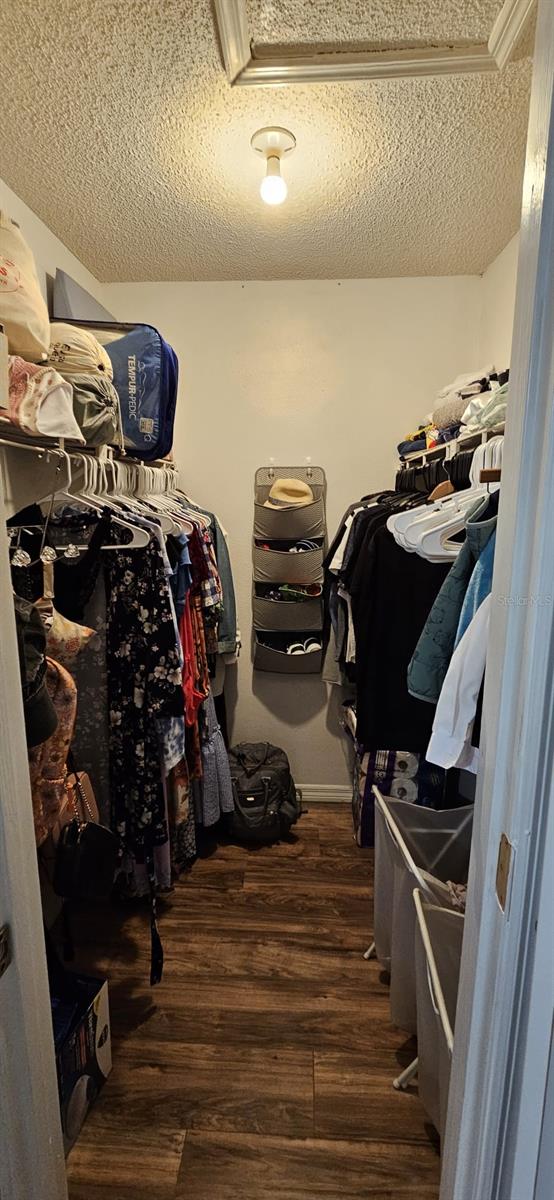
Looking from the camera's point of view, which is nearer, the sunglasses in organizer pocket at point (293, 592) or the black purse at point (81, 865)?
the black purse at point (81, 865)

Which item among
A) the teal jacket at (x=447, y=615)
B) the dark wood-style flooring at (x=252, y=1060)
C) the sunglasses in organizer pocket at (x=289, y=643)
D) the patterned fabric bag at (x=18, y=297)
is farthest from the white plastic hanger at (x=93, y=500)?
the dark wood-style flooring at (x=252, y=1060)

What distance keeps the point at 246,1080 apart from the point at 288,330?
2813mm

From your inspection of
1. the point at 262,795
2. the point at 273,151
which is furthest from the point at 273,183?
the point at 262,795

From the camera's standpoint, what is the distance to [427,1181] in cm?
120

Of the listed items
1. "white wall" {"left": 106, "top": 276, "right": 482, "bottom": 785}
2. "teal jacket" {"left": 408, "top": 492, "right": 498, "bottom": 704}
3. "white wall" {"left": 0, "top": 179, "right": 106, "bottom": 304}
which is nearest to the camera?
"teal jacket" {"left": 408, "top": 492, "right": 498, "bottom": 704}

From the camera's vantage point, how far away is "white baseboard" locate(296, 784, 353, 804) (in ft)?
9.34

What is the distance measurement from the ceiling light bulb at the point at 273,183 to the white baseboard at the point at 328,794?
8.33 ft

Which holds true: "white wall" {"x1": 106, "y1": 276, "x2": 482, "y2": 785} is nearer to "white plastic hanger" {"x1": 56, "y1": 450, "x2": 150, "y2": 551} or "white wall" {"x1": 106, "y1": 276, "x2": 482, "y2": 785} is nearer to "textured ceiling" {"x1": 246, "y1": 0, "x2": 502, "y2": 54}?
"white plastic hanger" {"x1": 56, "y1": 450, "x2": 150, "y2": 551}

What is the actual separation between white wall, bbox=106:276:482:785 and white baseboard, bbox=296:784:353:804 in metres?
1.10

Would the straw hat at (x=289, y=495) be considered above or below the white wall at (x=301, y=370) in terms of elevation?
below

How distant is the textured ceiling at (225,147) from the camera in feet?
3.99

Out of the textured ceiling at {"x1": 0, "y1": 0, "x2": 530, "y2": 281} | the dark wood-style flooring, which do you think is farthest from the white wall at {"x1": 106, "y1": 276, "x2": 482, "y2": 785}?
the dark wood-style flooring

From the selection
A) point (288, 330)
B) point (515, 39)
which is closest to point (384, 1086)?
point (515, 39)

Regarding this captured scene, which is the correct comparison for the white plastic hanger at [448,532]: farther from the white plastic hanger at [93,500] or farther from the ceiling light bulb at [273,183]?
the ceiling light bulb at [273,183]
